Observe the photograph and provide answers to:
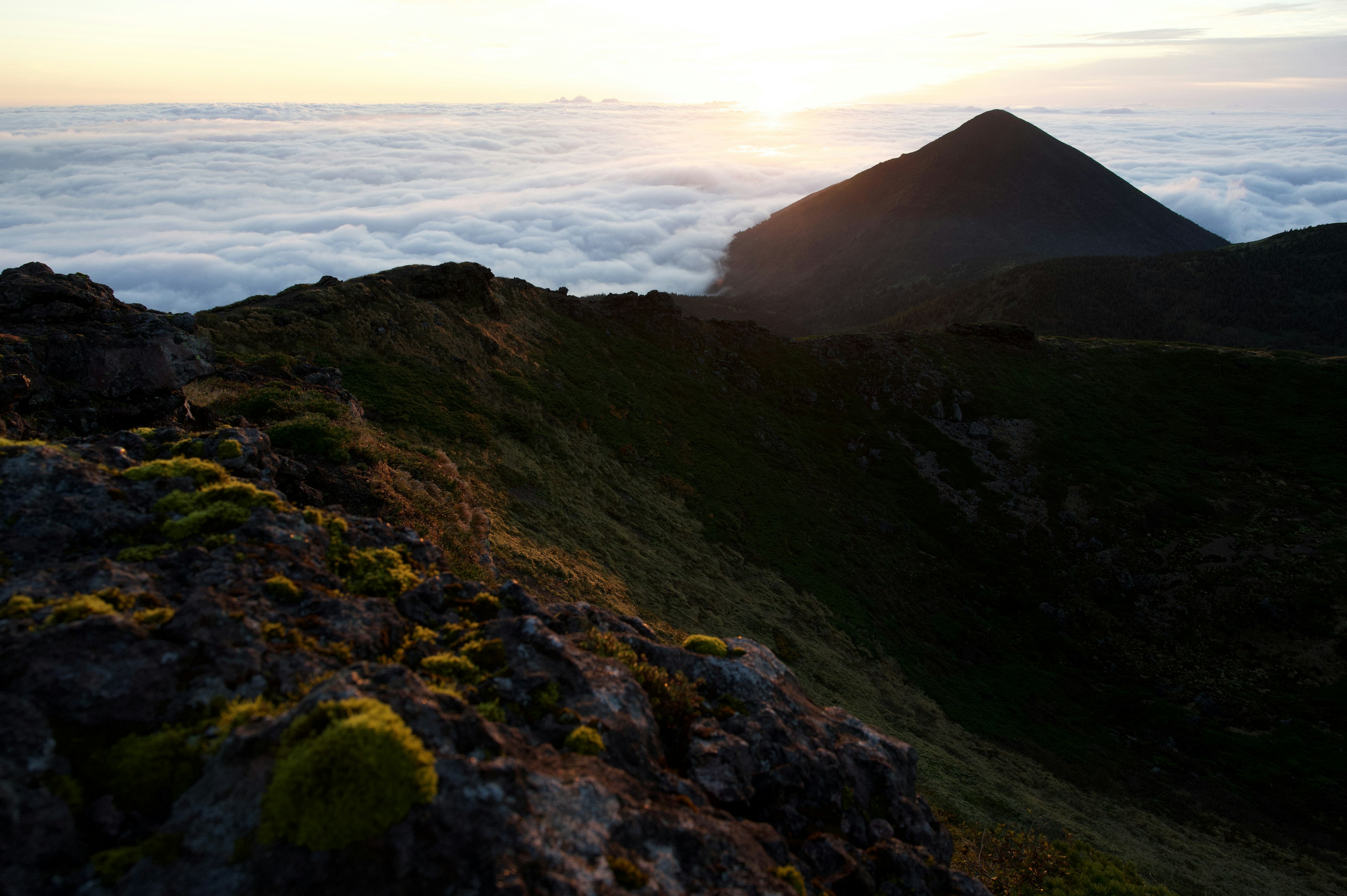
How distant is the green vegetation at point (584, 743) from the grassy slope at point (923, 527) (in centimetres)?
1385

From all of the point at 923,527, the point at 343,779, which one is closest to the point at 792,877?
the point at 343,779

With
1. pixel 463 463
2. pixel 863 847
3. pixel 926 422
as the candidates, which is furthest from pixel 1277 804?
pixel 463 463

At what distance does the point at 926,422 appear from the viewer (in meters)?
66.1

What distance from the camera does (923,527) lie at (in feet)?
175

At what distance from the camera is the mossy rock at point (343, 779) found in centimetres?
679

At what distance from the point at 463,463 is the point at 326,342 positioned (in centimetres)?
1378

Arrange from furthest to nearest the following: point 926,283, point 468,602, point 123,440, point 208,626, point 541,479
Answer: point 926,283 < point 541,479 < point 123,440 < point 468,602 < point 208,626

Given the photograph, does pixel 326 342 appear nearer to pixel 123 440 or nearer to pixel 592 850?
pixel 123 440

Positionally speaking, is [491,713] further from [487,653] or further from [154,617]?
[154,617]

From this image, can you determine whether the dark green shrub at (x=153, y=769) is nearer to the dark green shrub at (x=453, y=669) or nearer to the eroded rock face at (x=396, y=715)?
the eroded rock face at (x=396, y=715)

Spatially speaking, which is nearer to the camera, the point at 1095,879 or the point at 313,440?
the point at 1095,879

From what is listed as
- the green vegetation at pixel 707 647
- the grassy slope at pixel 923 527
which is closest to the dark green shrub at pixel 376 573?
the green vegetation at pixel 707 647

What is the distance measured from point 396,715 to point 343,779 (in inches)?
36.4

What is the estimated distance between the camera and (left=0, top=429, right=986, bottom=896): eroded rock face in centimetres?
682
